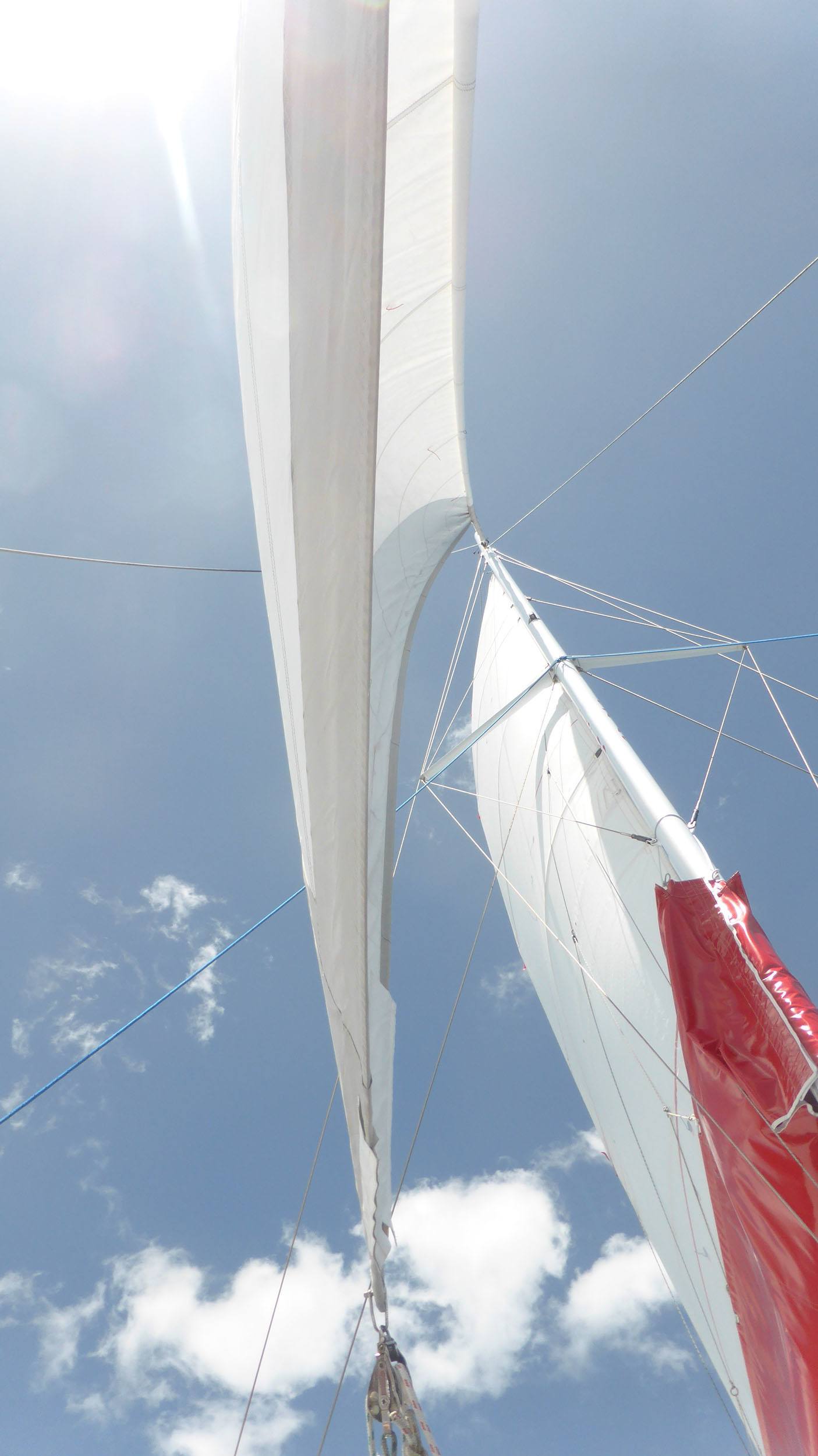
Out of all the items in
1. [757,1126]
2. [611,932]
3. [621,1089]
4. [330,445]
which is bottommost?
[757,1126]

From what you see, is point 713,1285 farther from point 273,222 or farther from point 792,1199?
point 273,222

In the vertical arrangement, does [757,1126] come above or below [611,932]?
below

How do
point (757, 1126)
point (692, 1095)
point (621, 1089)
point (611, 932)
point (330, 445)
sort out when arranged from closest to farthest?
point (330, 445)
point (757, 1126)
point (692, 1095)
point (611, 932)
point (621, 1089)

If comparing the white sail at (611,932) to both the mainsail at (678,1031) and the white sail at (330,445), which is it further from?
the white sail at (330,445)

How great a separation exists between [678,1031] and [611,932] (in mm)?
1075

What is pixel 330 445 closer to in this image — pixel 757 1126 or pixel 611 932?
pixel 757 1126

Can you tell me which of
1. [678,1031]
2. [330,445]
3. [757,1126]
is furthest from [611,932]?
[330,445]

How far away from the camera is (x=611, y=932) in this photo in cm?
467

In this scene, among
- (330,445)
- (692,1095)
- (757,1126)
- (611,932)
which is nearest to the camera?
(330,445)

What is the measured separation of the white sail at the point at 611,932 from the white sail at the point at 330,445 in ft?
6.34

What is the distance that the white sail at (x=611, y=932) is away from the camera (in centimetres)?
379

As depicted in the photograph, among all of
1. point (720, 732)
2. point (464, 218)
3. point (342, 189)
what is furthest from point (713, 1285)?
point (464, 218)

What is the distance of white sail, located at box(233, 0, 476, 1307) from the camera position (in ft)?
4.64

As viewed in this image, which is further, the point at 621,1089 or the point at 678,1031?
the point at 621,1089
